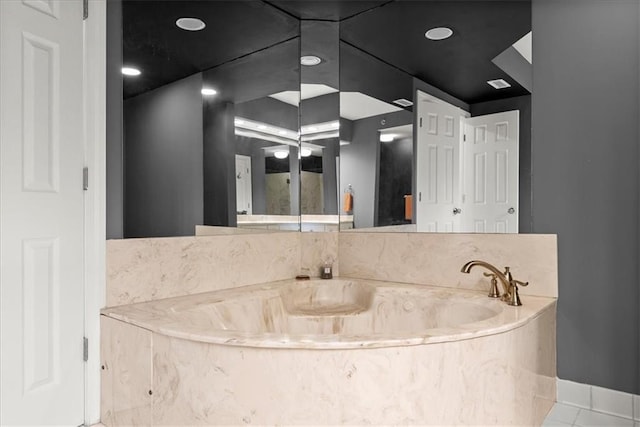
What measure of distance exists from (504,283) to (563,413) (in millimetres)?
656

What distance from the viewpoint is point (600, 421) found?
6.69ft

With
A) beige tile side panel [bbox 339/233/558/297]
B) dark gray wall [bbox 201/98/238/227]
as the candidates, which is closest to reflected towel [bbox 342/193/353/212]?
beige tile side panel [bbox 339/233/558/297]

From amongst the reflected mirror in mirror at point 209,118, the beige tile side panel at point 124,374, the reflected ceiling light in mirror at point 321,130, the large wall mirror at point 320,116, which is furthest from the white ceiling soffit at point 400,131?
the beige tile side panel at point 124,374

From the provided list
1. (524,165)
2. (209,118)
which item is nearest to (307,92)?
(209,118)

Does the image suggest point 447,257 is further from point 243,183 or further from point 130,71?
point 130,71

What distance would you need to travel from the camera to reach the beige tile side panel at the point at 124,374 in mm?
1715

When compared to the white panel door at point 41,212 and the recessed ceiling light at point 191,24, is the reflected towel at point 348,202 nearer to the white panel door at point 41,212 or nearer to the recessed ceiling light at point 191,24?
the recessed ceiling light at point 191,24

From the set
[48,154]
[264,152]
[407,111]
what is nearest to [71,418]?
[48,154]

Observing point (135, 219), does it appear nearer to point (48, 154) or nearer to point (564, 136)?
point (48, 154)

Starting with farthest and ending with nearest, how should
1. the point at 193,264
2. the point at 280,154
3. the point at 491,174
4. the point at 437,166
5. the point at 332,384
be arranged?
the point at 280,154
the point at 437,166
the point at 491,174
the point at 193,264
the point at 332,384

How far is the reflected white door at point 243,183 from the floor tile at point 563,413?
1894mm

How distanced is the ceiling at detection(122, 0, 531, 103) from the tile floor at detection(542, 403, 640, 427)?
1.57m

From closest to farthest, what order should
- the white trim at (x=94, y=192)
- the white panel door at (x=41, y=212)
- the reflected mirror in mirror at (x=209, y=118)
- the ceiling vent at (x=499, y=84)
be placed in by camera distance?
the white panel door at (x=41, y=212), the white trim at (x=94, y=192), the reflected mirror in mirror at (x=209, y=118), the ceiling vent at (x=499, y=84)

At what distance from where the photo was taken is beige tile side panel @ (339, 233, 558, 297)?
226 cm
